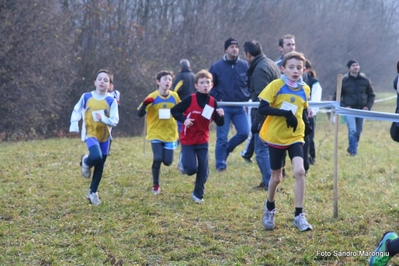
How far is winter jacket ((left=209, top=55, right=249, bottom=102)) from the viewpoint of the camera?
10992 millimetres

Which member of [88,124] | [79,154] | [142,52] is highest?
[142,52]

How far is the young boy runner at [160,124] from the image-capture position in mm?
8992

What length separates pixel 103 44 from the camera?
981 inches

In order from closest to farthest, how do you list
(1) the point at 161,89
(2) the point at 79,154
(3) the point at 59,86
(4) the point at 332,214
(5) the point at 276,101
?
(5) the point at 276,101 < (4) the point at 332,214 < (1) the point at 161,89 < (2) the point at 79,154 < (3) the point at 59,86

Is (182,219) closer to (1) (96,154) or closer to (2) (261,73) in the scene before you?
(1) (96,154)

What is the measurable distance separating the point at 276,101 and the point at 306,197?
2.42m

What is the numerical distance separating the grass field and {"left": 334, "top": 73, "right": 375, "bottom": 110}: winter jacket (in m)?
2.70

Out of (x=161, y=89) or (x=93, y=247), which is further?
(x=161, y=89)

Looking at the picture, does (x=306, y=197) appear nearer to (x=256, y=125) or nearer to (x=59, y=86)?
(x=256, y=125)

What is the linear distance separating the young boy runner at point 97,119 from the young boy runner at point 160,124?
2.95 feet

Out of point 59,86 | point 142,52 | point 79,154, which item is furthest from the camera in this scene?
point 142,52

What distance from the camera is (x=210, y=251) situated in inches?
234

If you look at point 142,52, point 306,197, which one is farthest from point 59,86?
point 306,197

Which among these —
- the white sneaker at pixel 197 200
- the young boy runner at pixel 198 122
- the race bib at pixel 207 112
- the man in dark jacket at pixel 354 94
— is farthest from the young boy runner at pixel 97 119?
the man in dark jacket at pixel 354 94
